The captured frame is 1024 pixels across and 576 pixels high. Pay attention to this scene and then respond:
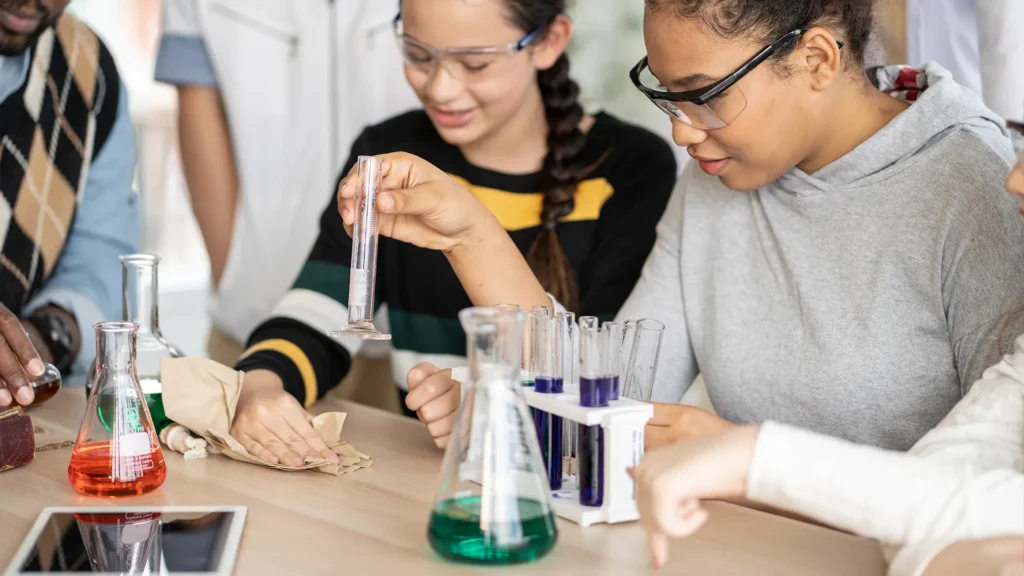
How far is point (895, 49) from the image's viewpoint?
1957mm

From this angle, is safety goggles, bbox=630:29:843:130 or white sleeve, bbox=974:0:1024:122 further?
white sleeve, bbox=974:0:1024:122

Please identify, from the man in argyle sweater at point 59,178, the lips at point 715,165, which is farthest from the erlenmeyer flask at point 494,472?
the man in argyle sweater at point 59,178

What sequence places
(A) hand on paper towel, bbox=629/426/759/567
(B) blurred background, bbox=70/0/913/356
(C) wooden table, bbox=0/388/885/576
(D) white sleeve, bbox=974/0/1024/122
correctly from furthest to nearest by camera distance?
1. (B) blurred background, bbox=70/0/913/356
2. (D) white sleeve, bbox=974/0/1024/122
3. (C) wooden table, bbox=0/388/885/576
4. (A) hand on paper towel, bbox=629/426/759/567

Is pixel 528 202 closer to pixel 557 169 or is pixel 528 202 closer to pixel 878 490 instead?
pixel 557 169

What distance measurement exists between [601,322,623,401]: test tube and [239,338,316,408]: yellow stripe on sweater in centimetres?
67

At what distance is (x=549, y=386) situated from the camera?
3.53 feet

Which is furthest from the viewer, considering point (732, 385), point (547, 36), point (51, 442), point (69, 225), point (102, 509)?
point (69, 225)

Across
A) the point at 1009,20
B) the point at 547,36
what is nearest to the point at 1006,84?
the point at 1009,20

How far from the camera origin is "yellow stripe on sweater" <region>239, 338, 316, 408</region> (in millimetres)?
1575

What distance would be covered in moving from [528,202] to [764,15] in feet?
2.42

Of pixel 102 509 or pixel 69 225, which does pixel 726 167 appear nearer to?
pixel 102 509

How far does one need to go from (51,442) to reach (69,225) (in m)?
1.00

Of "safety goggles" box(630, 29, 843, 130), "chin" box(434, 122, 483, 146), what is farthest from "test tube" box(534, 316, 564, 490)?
"chin" box(434, 122, 483, 146)

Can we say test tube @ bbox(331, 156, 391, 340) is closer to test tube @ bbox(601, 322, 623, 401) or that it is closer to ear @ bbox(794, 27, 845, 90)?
test tube @ bbox(601, 322, 623, 401)
